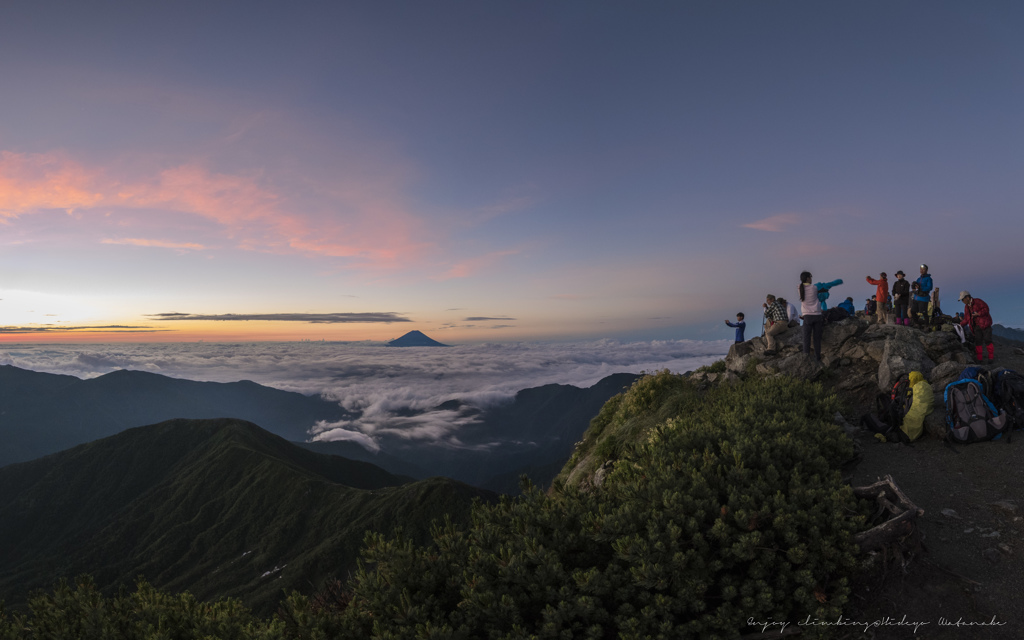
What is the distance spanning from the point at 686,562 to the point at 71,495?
272509 millimetres

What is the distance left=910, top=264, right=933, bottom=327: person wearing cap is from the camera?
61.0ft

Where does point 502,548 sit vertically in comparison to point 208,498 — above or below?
above

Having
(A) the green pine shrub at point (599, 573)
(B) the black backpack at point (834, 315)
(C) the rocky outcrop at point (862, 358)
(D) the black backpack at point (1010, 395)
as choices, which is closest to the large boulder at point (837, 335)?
(C) the rocky outcrop at point (862, 358)

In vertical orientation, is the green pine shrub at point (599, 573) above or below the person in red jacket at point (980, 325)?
below

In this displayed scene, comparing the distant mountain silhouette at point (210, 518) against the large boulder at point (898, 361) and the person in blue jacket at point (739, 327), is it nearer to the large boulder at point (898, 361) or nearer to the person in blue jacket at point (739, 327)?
the person in blue jacket at point (739, 327)

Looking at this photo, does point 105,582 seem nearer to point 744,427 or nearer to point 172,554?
point 172,554

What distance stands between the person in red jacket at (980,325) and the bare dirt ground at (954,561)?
8400 mm

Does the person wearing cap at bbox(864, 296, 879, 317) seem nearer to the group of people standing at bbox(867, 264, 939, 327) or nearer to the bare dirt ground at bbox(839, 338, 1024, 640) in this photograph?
the group of people standing at bbox(867, 264, 939, 327)

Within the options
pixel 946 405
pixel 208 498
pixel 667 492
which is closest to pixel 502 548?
pixel 667 492

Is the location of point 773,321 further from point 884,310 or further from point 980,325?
point 884,310

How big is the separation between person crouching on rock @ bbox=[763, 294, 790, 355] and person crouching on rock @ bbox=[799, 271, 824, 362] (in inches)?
46.0

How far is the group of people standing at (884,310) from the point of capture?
568 inches

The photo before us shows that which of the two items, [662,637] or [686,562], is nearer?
[662,637]

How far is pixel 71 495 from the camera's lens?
7475 inches
